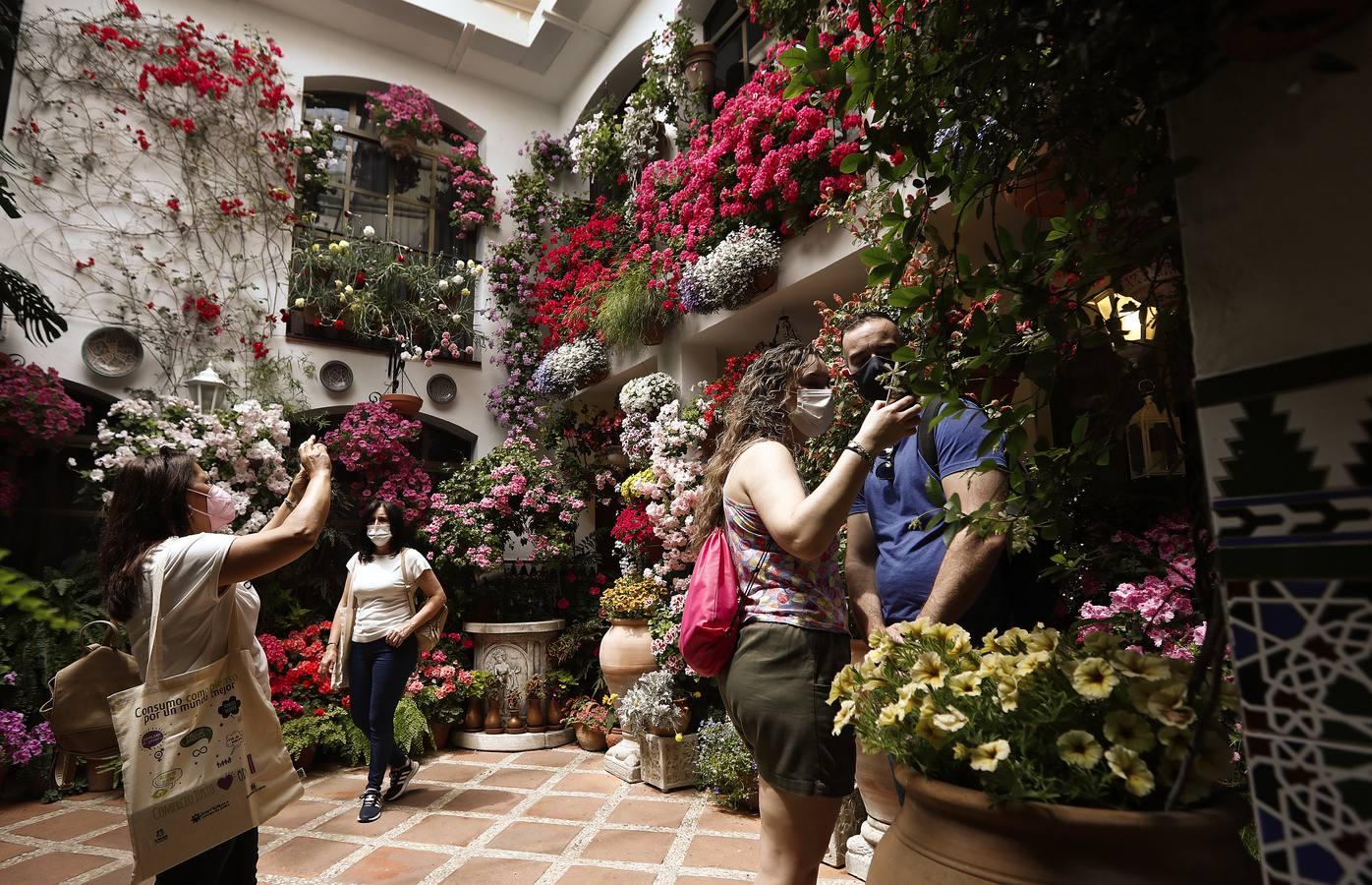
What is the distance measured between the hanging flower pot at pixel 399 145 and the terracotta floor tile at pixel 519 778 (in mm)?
6356

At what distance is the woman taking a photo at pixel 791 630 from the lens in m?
1.56

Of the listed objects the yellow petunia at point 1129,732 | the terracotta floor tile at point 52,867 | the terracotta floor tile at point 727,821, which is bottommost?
the terracotta floor tile at point 727,821

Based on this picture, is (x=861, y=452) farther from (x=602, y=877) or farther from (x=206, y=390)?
(x=206, y=390)

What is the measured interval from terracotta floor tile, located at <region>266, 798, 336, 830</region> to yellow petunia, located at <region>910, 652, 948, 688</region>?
4186 millimetres

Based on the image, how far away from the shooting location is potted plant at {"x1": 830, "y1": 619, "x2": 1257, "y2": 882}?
74 cm

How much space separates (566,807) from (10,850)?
2823mm

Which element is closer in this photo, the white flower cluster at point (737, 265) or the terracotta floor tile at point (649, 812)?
the terracotta floor tile at point (649, 812)

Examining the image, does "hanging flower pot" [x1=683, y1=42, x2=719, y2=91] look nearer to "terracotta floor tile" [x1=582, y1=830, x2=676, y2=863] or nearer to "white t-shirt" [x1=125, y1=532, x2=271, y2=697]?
"white t-shirt" [x1=125, y1=532, x2=271, y2=697]

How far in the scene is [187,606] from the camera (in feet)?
6.64

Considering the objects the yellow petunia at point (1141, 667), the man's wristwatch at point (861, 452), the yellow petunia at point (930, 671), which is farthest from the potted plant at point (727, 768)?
the yellow petunia at point (1141, 667)

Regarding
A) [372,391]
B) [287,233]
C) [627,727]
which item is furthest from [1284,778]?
[287,233]

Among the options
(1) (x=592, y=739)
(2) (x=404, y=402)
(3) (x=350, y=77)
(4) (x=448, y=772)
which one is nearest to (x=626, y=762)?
(1) (x=592, y=739)

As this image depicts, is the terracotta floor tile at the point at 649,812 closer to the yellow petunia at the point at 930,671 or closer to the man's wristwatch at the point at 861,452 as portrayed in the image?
the man's wristwatch at the point at 861,452

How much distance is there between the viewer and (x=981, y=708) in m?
0.91
